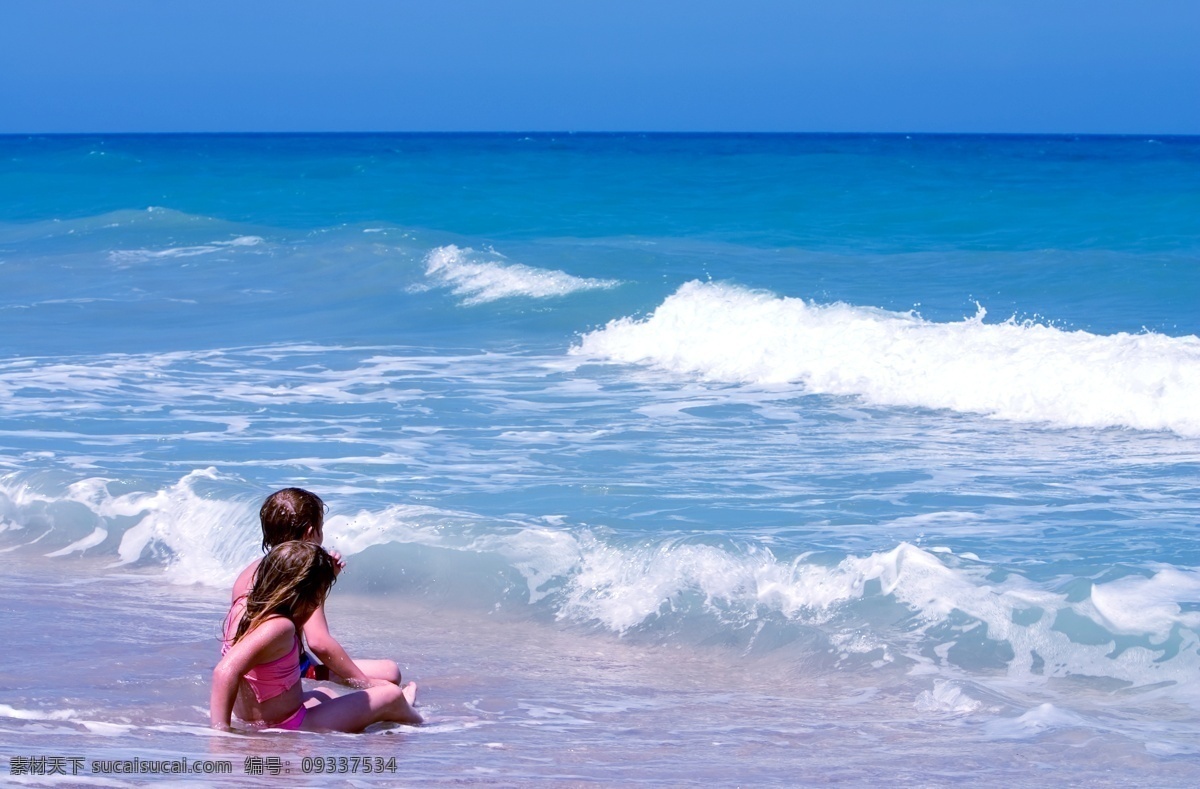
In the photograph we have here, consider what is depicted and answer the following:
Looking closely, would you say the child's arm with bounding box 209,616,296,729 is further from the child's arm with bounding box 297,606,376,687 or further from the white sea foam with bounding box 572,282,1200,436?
the white sea foam with bounding box 572,282,1200,436

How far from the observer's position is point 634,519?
7223 millimetres

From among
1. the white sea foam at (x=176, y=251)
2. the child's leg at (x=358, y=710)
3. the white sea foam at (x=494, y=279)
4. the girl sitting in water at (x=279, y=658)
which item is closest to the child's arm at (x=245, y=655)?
the girl sitting in water at (x=279, y=658)

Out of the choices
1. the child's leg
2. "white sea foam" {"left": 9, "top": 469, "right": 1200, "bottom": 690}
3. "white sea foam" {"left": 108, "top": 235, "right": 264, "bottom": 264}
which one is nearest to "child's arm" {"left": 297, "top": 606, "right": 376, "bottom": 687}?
the child's leg

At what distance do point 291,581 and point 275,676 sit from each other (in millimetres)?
348

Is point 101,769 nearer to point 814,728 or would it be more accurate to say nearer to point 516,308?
point 814,728

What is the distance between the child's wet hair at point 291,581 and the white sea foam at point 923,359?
749 cm

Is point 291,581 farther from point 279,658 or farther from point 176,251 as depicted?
point 176,251

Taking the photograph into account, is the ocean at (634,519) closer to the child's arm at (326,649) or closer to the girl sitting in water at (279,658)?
the girl sitting in water at (279,658)

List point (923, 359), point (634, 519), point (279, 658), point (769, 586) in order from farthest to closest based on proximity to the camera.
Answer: point (923, 359), point (634, 519), point (769, 586), point (279, 658)

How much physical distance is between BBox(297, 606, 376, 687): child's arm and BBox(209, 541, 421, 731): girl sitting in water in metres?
0.07

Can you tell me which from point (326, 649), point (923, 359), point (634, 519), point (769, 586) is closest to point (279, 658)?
point (326, 649)

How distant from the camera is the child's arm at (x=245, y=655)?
401 centimetres

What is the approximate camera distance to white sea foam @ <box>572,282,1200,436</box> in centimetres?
1035

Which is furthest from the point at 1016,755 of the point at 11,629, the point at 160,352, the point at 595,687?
the point at 160,352
